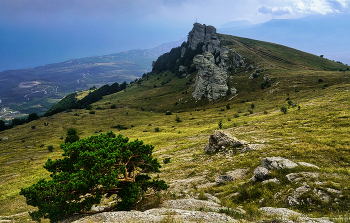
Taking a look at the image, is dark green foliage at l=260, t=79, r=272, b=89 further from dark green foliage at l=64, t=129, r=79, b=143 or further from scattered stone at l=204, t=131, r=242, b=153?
dark green foliage at l=64, t=129, r=79, b=143

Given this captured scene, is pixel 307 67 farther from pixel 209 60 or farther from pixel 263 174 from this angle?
pixel 263 174

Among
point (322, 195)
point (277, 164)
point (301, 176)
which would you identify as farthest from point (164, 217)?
point (277, 164)

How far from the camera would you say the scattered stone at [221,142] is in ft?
86.8

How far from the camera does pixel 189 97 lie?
13812 centimetres

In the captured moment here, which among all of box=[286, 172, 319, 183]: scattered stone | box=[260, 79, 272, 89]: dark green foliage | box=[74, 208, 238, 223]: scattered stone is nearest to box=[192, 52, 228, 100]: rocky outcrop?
box=[260, 79, 272, 89]: dark green foliage

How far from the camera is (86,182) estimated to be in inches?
431

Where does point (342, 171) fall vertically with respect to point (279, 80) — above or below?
below

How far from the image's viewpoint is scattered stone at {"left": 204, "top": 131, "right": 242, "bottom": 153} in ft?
86.8

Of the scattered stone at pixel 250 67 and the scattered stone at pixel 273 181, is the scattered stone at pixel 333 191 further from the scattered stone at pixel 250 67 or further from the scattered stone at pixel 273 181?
the scattered stone at pixel 250 67

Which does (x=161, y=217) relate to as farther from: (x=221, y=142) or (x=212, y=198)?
(x=221, y=142)

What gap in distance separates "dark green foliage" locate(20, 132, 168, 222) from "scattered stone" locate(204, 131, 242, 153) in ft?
51.8

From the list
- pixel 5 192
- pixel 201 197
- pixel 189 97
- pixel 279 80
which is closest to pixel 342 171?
pixel 201 197

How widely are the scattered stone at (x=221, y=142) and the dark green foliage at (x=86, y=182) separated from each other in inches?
622

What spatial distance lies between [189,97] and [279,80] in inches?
2641
